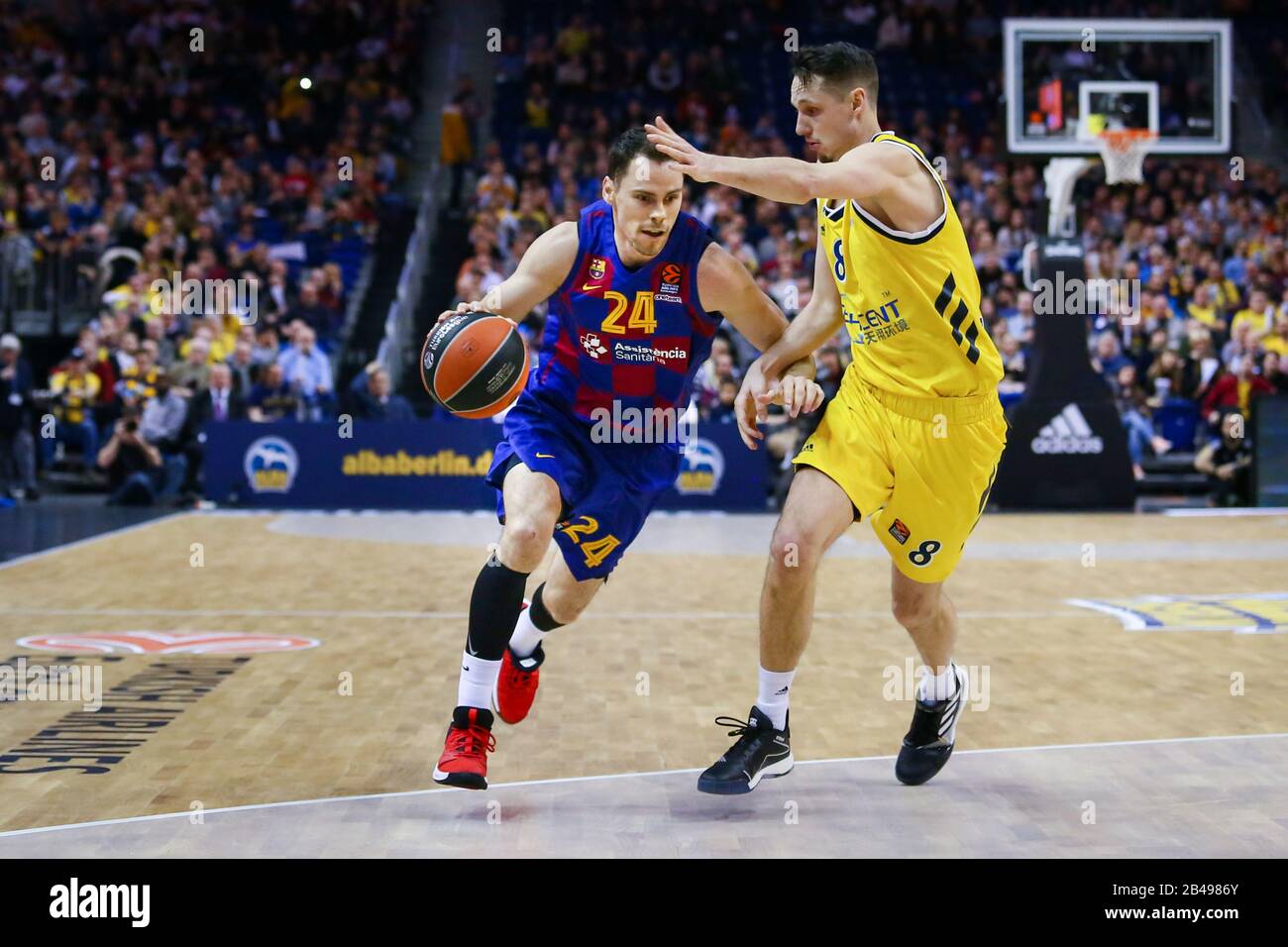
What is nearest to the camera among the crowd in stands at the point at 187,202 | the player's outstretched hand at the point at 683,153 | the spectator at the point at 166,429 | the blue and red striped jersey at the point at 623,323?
the player's outstretched hand at the point at 683,153

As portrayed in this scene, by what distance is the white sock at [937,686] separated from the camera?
4.84 meters

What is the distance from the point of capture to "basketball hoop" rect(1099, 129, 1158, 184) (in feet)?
47.6

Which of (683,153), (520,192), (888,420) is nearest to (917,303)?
(888,420)

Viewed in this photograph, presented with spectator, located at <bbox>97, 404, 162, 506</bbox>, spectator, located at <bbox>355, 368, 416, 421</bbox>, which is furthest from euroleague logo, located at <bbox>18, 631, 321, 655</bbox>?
spectator, located at <bbox>97, 404, 162, 506</bbox>

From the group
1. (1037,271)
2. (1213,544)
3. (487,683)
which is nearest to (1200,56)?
(1037,271)

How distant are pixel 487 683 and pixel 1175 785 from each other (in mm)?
2151

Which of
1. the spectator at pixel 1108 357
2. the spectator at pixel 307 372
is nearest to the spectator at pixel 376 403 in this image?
the spectator at pixel 307 372

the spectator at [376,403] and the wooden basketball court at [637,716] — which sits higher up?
the spectator at [376,403]

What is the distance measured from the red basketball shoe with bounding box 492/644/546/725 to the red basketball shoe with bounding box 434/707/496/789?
735 mm

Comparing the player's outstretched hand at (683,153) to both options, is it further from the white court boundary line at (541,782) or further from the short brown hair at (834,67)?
the white court boundary line at (541,782)

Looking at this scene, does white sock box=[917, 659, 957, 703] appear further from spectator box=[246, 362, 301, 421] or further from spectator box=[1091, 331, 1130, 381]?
spectator box=[1091, 331, 1130, 381]

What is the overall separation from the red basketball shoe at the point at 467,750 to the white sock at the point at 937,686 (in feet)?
4.62

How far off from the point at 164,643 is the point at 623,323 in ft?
A: 11.6
